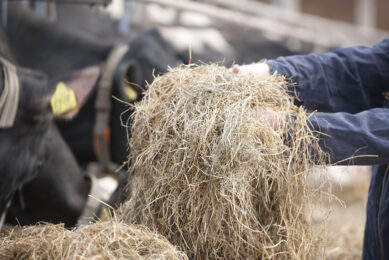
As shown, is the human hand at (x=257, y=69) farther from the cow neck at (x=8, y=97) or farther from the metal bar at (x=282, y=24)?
the metal bar at (x=282, y=24)

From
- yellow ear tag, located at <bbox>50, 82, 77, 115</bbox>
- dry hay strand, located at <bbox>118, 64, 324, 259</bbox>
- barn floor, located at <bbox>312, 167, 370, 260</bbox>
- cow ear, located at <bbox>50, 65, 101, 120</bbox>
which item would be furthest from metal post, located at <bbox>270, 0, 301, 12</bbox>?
dry hay strand, located at <bbox>118, 64, 324, 259</bbox>

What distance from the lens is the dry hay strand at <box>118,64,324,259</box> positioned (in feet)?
3.68

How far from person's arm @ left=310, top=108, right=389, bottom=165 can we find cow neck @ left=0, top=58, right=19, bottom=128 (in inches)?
43.1

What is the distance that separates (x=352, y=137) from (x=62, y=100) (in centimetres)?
122

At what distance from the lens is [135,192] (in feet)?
4.22

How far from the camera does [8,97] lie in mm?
1636

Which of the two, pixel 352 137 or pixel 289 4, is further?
pixel 289 4

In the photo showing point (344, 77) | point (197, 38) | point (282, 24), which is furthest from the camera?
point (282, 24)

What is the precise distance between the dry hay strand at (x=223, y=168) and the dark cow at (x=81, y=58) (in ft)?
5.01

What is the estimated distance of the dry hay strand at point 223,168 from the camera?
44.2 inches

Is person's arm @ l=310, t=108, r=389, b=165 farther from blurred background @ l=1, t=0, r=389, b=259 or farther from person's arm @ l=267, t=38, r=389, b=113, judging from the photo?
person's arm @ l=267, t=38, r=389, b=113

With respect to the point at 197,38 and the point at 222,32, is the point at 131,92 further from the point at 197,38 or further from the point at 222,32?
the point at 222,32

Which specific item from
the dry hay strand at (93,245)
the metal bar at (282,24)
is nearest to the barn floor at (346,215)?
the dry hay strand at (93,245)

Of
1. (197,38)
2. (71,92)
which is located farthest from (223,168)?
(197,38)
